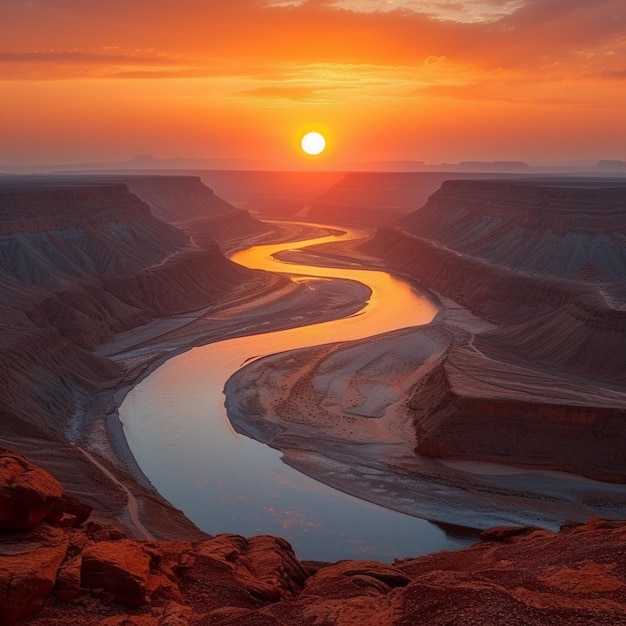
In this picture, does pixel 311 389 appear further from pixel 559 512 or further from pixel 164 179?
pixel 164 179

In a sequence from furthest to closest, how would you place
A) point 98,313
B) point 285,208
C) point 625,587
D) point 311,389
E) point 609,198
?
point 285,208 < point 609,198 < point 98,313 < point 311,389 < point 625,587

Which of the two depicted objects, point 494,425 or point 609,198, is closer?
point 494,425

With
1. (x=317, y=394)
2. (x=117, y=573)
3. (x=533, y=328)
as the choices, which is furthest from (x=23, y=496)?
(x=533, y=328)

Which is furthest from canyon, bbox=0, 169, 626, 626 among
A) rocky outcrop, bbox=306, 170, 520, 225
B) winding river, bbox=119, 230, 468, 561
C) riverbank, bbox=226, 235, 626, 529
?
rocky outcrop, bbox=306, 170, 520, 225

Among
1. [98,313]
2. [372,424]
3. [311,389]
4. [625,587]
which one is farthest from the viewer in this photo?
[98,313]

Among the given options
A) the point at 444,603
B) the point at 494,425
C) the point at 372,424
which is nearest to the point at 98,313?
the point at 372,424

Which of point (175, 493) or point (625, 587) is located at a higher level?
point (625, 587)
